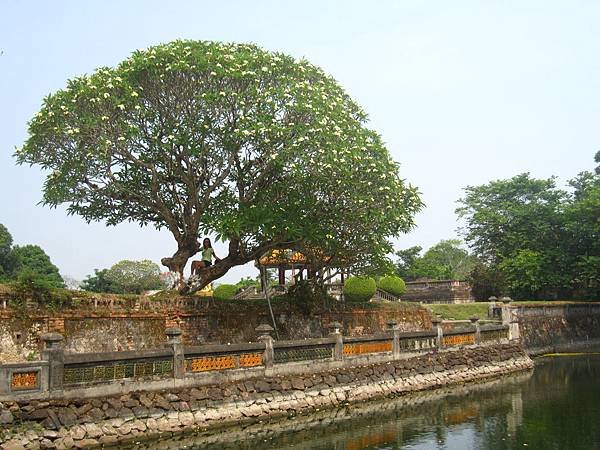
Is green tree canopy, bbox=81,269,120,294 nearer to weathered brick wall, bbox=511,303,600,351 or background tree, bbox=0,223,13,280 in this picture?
background tree, bbox=0,223,13,280

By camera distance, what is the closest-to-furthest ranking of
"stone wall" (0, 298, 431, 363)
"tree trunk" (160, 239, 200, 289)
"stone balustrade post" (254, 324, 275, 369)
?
"stone balustrade post" (254, 324, 275, 369) < "stone wall" (0, 298, 431, 363) < "tree trunk" (160, 239, 200, 289)

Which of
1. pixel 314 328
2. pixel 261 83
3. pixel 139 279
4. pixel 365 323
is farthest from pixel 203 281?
pixel 139 279

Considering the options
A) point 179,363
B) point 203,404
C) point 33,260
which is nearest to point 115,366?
point 179,363

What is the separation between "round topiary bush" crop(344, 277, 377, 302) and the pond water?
14151 mm

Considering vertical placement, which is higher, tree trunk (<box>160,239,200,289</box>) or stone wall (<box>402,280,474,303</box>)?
tree trunk (<box>160,239,200,289</box>)

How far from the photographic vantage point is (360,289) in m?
37.4

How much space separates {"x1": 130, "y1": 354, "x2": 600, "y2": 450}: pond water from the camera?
14953 mm

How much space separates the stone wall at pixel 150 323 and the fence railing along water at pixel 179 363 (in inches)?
163

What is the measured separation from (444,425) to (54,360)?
34.0ft

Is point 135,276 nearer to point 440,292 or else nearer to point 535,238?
point 440,292

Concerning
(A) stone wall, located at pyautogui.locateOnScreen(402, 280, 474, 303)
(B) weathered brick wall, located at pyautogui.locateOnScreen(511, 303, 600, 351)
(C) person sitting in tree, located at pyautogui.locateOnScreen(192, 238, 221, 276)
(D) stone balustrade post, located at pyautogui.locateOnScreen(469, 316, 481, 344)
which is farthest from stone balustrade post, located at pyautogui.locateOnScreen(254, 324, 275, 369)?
(A) stone wall, located at pyautogui.locateOnScreen(402, 280, 474, 303)

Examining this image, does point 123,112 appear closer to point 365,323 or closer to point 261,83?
point 261,83

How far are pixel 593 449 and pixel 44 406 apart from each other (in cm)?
1215

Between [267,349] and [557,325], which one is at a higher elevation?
[267,349]
